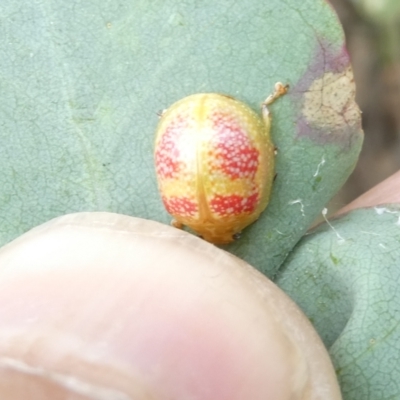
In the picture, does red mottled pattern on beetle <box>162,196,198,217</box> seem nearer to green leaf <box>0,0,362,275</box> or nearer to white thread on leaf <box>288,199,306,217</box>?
green leaf <box>0,0,362,275</box>

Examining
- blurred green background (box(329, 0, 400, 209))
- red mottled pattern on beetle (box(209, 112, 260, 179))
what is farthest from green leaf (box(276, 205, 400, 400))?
blurred green background (box(329, 0, 400, 209))

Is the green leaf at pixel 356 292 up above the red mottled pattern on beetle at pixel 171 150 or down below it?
below

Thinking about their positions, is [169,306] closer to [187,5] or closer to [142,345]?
[142,345]

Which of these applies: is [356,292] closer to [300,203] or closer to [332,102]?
[300,203]

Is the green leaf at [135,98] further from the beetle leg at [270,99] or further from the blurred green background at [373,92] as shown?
the blurred green background at [373,92]

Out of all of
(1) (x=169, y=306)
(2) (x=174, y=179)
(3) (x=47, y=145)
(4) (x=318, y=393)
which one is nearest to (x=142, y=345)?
(1) (x=169, y=306)

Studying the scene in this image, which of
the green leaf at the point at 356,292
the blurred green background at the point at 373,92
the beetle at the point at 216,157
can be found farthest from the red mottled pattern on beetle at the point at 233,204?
the blurred green background at the point at 373,92
